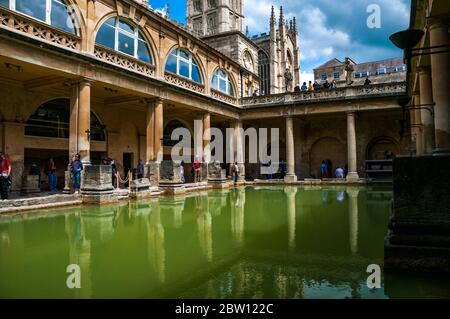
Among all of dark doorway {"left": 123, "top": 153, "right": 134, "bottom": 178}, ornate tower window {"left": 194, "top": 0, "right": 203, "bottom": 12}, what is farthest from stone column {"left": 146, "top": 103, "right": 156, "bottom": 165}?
ornate tower window {"left": 194, "top": 0, "right": 203, "bottom": 12}

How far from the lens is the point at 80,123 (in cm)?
1348

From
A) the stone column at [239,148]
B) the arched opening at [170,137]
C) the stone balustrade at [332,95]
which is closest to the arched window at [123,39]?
the arched opening at [170,137]

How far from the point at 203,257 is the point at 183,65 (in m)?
17.8

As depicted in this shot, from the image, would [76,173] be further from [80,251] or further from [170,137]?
[170,137]

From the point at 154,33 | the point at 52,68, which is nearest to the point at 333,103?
the point at 154,33

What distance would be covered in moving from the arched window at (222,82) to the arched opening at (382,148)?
12.2m

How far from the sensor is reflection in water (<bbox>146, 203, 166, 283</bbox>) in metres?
4.41

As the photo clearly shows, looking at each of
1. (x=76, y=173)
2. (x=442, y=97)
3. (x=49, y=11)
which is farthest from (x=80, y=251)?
(x=49, y=11)

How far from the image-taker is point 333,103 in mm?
23438

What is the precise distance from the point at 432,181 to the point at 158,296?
3.64m

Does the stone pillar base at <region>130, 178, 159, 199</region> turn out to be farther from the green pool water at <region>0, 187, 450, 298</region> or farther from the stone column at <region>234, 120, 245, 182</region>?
the stone column at <region>234, 120, 245, 182</region>

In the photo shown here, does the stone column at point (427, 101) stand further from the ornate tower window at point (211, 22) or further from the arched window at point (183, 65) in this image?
the ornate tower window at point (211, 22)

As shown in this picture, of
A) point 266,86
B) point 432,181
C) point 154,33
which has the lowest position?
point 432,181
